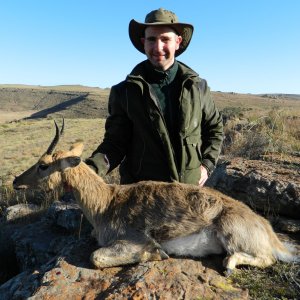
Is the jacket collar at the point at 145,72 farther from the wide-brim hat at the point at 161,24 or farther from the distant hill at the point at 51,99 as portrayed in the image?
the distant hill at the point at 51,99

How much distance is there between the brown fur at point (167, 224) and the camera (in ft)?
15.9

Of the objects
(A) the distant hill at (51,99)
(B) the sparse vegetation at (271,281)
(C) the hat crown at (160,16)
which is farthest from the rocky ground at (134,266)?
(A) the distant hill at (51,99)

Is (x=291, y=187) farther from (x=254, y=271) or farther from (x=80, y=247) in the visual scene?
(x=80, y=247)

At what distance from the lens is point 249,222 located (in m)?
4.92

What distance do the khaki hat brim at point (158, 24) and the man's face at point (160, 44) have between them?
11 centimetres

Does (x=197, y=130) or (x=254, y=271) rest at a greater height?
(x=197, y=130)

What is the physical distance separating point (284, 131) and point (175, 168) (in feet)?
27.6

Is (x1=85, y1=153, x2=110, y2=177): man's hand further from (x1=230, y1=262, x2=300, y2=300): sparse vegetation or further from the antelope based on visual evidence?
(x1=230, y1=262, x2=300, y2=300): sparse vegetation

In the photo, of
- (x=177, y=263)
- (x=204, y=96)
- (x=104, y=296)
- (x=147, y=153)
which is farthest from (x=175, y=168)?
(x=104, y=296)

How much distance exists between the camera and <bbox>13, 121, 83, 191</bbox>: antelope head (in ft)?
18.3

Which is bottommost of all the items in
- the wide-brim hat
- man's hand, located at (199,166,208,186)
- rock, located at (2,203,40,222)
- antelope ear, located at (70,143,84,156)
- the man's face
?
rock, located at (2,203,40,222)

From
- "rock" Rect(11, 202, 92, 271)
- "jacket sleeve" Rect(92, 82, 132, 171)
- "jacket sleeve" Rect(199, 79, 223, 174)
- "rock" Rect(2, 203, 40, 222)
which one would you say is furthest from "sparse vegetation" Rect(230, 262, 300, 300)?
"rock" Rect(2, 203, 40, 222)

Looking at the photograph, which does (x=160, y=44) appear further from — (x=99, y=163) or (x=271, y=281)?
(x=271, y=281)

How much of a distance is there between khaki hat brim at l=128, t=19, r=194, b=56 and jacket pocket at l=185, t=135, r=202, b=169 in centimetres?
151
